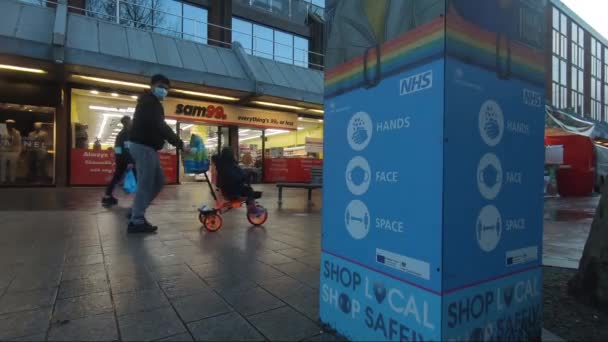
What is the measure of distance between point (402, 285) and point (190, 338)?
1.17m

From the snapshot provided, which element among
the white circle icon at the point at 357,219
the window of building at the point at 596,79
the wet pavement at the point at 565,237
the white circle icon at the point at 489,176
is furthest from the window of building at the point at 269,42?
the window of building at the point at 596,79

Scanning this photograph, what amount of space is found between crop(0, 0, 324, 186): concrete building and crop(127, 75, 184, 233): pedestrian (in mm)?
8787

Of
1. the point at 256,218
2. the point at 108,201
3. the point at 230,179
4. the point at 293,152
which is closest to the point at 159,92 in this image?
the point at 230,179

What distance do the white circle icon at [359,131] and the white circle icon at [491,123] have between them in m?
0.51

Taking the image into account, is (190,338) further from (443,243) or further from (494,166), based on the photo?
(494,166)

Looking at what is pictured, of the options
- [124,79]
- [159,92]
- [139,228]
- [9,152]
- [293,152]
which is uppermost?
[124,79]

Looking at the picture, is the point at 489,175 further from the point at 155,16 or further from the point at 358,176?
A: the point at 155,16

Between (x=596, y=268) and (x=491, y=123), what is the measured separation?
1710mm

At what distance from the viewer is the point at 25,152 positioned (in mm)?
13195

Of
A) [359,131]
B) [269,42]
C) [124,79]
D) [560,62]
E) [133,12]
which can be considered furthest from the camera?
[560,62]

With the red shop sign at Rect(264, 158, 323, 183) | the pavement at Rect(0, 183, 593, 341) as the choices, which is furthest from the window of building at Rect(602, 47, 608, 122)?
the pavement at Rect(0, 183, 593, 341)

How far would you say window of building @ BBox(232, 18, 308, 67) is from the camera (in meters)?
18.6

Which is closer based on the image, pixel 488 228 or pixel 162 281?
pixel 488 228

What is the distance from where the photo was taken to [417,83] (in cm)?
158
